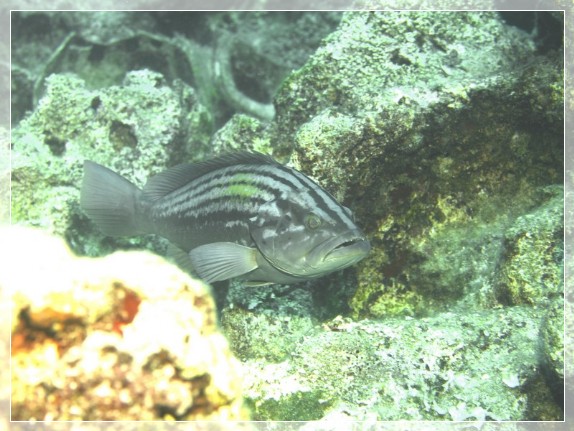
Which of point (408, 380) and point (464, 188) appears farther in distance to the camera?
point (464, 188)

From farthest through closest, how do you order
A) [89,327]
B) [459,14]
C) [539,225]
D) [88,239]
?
[88,239] → [459,14] → [539,225] → [89,327]

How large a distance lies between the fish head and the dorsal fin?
0.33 metres

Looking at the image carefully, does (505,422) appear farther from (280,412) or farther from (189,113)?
(189,113)

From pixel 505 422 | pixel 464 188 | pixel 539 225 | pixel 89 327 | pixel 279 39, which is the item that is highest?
pixel 279 39

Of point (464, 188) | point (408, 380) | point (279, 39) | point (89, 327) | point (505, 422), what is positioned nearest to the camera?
point (89, 327)

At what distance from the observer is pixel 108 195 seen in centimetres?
335

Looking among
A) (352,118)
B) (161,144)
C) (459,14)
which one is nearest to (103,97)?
(161,144)

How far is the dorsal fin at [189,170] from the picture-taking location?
2.92 meters

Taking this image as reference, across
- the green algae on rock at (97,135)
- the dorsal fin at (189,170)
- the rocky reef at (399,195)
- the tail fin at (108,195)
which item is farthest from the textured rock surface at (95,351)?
the green algae on rock at (97,135)

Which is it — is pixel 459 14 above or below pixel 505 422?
above

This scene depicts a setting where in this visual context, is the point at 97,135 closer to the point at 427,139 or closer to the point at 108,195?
the point at 108,195

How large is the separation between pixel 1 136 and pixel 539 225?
13.5 feet

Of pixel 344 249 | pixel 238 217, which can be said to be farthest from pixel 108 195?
pixel 344 249

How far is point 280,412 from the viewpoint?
103 inches
